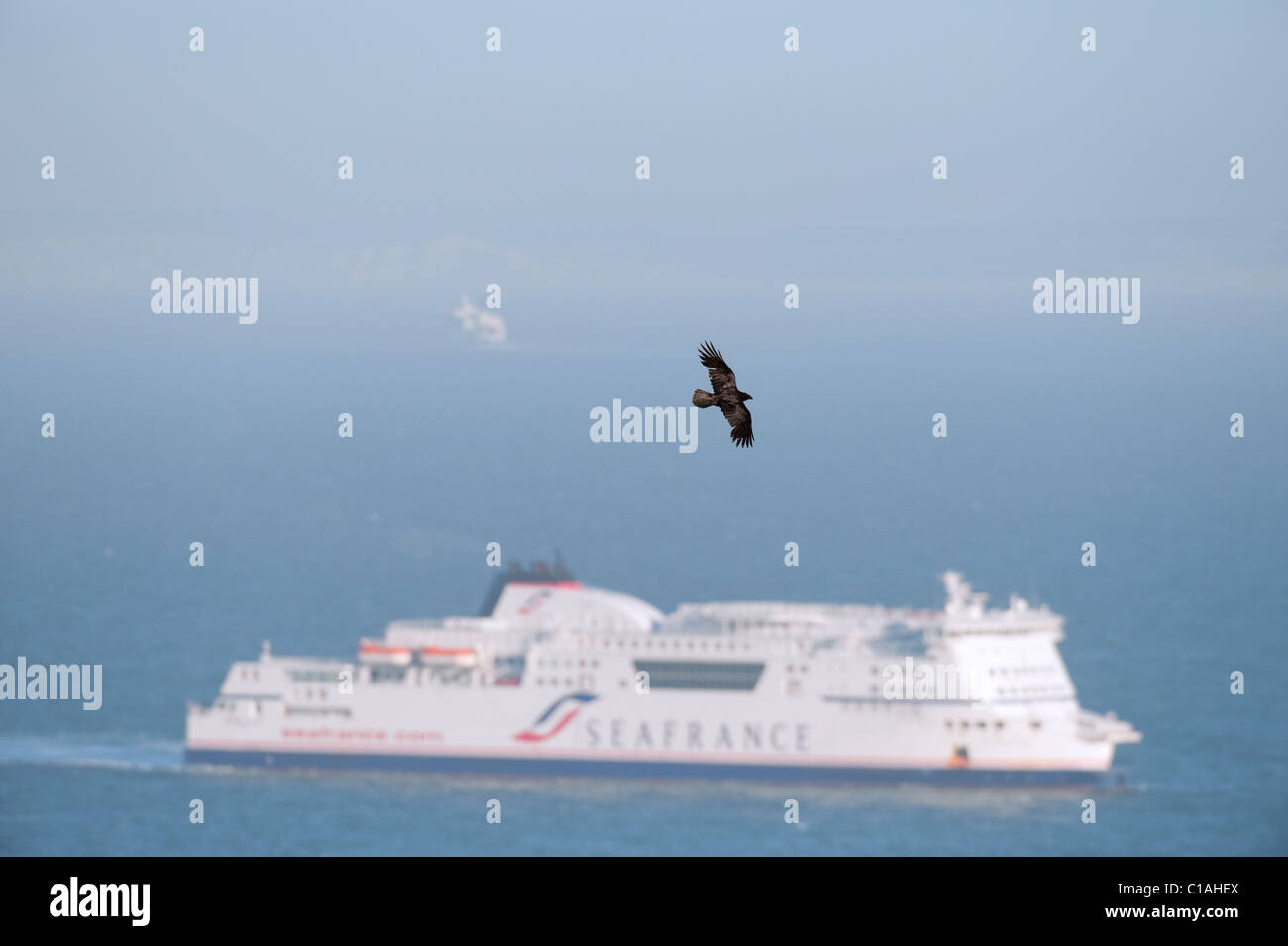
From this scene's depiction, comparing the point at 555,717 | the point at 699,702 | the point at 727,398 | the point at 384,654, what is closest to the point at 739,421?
the point at 727,398

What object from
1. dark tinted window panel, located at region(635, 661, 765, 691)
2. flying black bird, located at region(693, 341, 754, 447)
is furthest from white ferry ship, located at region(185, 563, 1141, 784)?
flying black bird, located at region(693, 341, 754, 447)

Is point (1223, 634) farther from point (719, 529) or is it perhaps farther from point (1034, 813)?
point (1034, 813)

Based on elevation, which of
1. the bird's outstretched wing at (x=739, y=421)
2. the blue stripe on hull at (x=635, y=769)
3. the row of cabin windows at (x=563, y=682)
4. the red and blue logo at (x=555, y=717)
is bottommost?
the blue stripe on hull at (x=635, y=769)

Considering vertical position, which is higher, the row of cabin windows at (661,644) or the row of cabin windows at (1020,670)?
the row of cabin windows at (661,644)

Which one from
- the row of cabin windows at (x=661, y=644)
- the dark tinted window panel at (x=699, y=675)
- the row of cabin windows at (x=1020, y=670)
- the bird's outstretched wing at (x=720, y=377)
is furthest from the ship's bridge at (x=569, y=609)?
the bird's outstretched wing at (x=720, y=377)

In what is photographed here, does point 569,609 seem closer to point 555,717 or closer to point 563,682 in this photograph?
Answer: point 563,682

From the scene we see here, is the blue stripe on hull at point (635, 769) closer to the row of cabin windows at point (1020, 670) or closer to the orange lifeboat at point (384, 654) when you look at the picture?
the orange lifeboat at point (384, 654)

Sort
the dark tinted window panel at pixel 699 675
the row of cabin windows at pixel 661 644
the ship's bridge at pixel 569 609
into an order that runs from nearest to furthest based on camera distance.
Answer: the dark tinted window panel at pixel 699 675
the row of cabin windows at pixel 661 644
the ship's bridge at pixel 569 609
